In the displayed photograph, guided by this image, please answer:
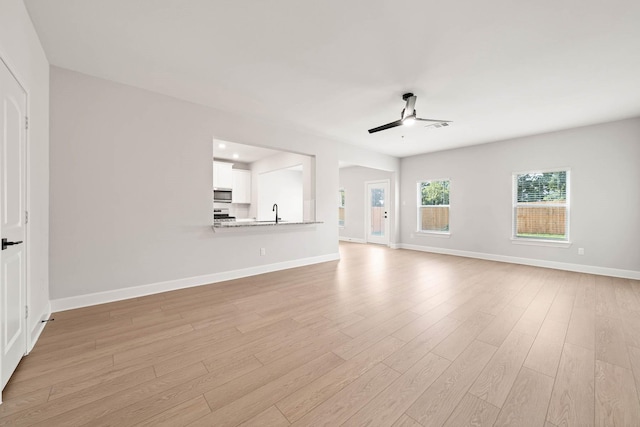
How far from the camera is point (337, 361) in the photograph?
6.50 ft

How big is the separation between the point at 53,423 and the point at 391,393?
1.90 meters

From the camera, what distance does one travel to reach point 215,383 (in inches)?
68.1

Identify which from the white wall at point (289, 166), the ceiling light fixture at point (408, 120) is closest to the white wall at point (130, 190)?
the white wall at point (289, 166)

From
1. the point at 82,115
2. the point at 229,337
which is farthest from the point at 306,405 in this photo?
the point at 82,115

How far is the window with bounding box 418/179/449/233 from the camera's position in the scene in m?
6.96

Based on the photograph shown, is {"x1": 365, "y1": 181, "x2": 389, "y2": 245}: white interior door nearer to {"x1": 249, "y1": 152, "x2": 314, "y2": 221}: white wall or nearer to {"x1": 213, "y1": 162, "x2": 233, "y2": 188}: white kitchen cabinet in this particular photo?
{"x1": 249, "y1": 152, "x2": 314, "y2": 221}: white wall

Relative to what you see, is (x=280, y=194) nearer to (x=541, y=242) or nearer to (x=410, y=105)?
(x=410, y=105)

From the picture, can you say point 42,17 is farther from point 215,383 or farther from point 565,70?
point 565,70

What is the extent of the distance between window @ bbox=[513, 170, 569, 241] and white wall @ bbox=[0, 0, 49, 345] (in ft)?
24.9

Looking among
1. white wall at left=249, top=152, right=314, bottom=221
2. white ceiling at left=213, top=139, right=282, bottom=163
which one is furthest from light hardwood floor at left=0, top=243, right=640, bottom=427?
white ceiling at left=213, top=139, right=282, bottom=163

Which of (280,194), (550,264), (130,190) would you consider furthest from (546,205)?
(130,190)

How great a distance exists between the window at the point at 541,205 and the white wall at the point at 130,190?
18.8 feet

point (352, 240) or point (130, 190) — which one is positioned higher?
point (130, 190)

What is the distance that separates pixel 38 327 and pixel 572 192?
8.10 metres
